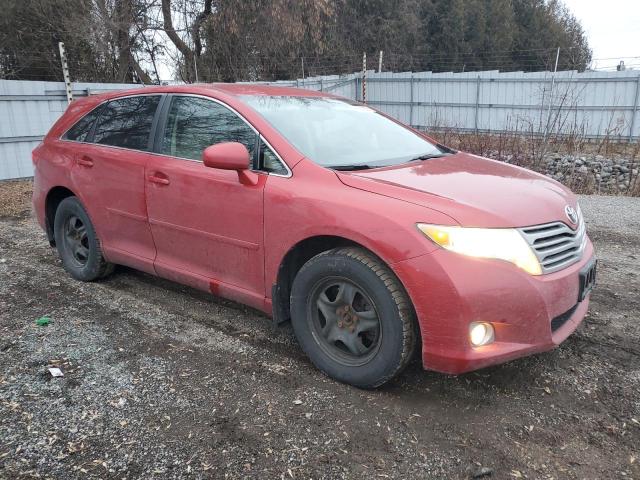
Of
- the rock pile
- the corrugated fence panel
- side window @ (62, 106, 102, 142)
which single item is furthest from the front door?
the rock pile

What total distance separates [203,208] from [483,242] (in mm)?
1798

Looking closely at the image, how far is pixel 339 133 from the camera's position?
353 centimetres

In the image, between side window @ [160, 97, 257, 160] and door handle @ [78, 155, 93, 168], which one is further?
door handle @ [78, 155, 93, 168]

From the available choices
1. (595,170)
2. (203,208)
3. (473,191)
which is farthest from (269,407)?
(595,170)

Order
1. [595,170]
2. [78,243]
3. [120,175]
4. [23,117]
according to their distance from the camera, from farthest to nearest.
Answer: [595,170] → [23,117] → [78,243] → [120,175]

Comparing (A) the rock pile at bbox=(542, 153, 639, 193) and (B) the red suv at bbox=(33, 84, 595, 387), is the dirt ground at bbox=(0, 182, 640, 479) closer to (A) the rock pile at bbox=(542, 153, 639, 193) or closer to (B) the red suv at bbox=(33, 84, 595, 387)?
(B) the red suv at bbox=(33, 84, 595, 387)

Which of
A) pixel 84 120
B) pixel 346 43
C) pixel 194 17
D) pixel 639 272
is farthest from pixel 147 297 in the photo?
pixel 346 43

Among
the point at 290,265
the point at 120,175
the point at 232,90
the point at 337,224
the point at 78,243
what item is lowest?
the point at 78,243

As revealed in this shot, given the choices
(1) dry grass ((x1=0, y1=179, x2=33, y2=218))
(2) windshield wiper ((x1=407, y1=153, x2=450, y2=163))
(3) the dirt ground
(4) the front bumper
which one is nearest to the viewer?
(3) the dirt ground

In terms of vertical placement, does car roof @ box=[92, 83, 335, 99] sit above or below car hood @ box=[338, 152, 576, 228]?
above

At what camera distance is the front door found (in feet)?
10.7

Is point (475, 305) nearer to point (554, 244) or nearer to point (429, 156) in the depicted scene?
point (554, 244)

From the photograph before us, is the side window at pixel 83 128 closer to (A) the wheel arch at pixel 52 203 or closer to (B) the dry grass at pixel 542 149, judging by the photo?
(A) the wheel arch at pixel 52 203

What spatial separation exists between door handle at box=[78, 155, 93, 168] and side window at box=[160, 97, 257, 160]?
32.9 inches
